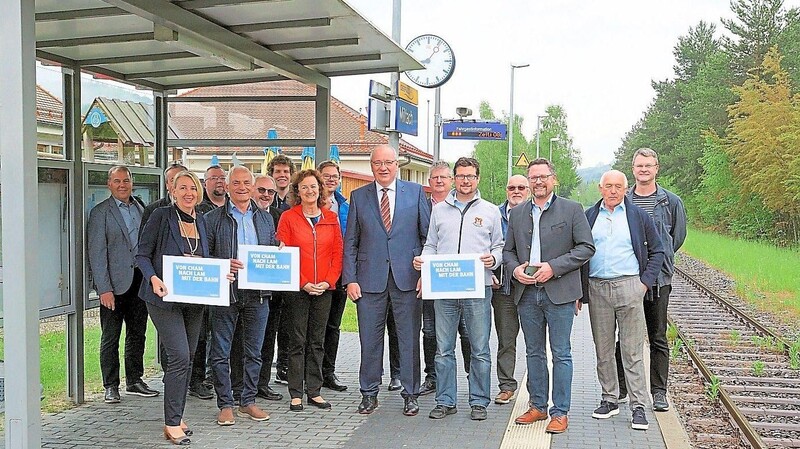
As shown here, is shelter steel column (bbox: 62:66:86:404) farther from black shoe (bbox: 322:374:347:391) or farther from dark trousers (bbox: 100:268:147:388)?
black shoe (bbox: 322:374:347:391)

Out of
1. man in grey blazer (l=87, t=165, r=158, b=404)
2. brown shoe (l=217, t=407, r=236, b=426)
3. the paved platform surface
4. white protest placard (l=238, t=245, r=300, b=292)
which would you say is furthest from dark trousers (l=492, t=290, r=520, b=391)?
man in grey blazer (l=87, t=165, r=158, b=404)

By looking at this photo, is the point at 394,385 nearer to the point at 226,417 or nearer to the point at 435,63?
the point at 226,417

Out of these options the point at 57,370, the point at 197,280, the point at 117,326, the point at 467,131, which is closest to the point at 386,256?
the point at 197,280

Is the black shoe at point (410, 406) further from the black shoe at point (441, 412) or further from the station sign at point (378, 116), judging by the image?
the station sign at point (378, 116)

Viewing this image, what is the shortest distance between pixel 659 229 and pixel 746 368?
429 cm

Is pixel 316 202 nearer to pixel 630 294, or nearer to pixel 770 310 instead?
pixel 630 294

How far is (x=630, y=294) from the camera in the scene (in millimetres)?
7230

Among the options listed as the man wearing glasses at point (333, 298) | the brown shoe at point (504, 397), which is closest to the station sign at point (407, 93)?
the man wearing glasses at point (333, 298)

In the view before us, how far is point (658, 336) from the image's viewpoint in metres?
7.81

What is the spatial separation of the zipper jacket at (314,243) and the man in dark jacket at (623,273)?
7.02 feet

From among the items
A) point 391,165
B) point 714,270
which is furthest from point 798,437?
point 714,270

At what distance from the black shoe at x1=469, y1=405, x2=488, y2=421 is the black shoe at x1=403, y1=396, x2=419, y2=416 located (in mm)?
501

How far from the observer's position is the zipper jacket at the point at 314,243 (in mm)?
7535

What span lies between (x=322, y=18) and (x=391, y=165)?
1.36 meters
